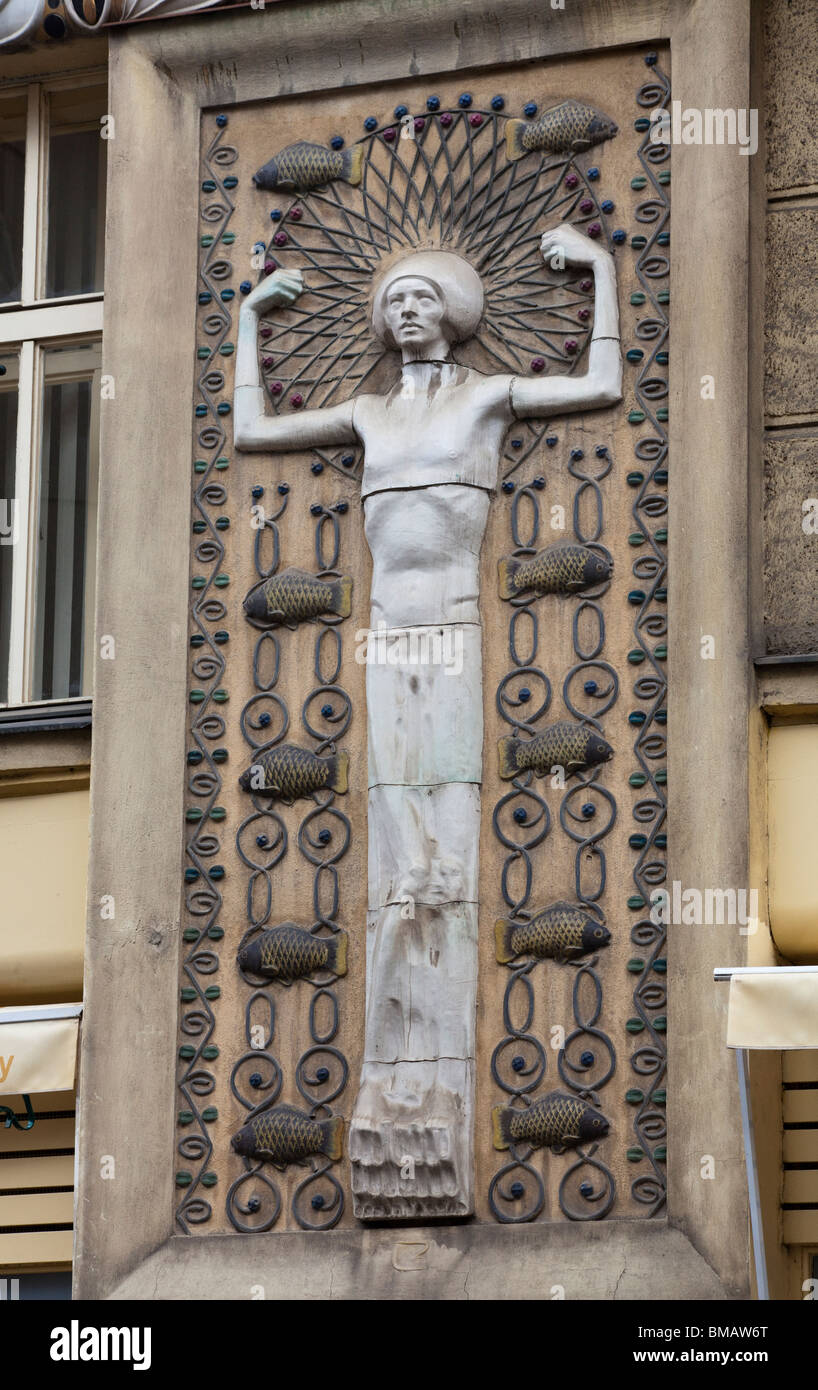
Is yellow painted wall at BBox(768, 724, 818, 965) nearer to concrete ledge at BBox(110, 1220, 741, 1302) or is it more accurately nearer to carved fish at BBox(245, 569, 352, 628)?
concrete ledge at BBox(110, 1220, 741, 1302)

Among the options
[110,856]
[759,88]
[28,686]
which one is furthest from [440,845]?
[759,88]

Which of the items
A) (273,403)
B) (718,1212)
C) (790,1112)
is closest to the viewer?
(718,1212)

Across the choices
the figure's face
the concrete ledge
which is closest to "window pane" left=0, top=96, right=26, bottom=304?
the figure's face

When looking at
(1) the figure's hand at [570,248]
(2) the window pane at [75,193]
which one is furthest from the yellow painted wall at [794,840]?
(2) the window pane at [75,193]

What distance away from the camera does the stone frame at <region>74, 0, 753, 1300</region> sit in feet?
32.3

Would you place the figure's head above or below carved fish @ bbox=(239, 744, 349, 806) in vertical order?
above

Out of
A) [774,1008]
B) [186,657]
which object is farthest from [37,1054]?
[774,1008]

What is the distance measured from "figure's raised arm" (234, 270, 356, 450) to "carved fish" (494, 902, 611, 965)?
1.93 m

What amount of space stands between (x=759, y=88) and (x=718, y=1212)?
4164 millimetres

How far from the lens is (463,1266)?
32.4 ft

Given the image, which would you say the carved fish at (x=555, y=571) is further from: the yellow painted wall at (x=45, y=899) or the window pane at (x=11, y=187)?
the window pane at (x=11, y=187)

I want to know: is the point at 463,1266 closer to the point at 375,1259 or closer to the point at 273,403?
the point at 375,1259

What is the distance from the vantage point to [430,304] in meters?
10.7

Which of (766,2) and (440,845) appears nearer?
(440,845)
